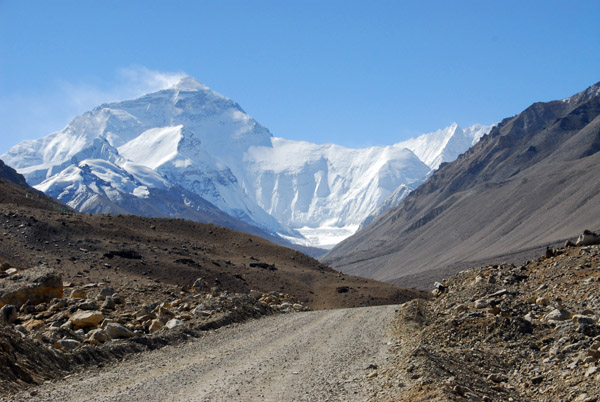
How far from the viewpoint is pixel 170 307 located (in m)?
24.8

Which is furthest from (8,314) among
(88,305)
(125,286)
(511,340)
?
(511,340)

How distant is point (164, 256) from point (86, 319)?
38.5m

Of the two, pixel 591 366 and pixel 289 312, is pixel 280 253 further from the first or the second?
pixel 591 366

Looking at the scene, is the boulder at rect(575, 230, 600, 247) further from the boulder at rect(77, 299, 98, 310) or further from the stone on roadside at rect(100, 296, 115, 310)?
the boulder at rect(77, 299, 98, 310)

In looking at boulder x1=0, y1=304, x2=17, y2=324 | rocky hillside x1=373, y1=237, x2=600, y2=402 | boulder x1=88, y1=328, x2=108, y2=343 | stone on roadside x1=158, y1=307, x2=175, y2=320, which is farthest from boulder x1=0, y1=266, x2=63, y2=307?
rocky hillside x1=373, y1=237, x2=600, y2=402

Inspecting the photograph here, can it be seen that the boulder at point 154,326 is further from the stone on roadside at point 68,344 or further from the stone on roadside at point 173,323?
the stone on roadside at point 68,344

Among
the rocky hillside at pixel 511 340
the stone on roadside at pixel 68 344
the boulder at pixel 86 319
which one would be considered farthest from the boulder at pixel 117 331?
the rocky hillside at pixel 511 340

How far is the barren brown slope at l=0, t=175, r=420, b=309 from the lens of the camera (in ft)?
161

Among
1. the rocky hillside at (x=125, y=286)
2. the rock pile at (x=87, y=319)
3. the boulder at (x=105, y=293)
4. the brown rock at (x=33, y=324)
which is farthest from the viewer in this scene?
the boulder at (x=105, y=293)

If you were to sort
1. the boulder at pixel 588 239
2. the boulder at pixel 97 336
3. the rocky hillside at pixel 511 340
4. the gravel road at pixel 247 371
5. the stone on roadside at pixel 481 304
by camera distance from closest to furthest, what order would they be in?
the rocky hillside at pixel 511 340 → the gravel road at pixel 247 371 → the stone on roadside at pixel 481 304 → the boulder at pixel 97 336 → the boulder at pixel 588 239

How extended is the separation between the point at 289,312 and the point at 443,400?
856 inches

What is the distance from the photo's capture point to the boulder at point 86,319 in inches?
768

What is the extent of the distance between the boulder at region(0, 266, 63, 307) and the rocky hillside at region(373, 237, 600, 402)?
1277cm

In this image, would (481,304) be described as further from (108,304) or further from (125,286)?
(125,286)
